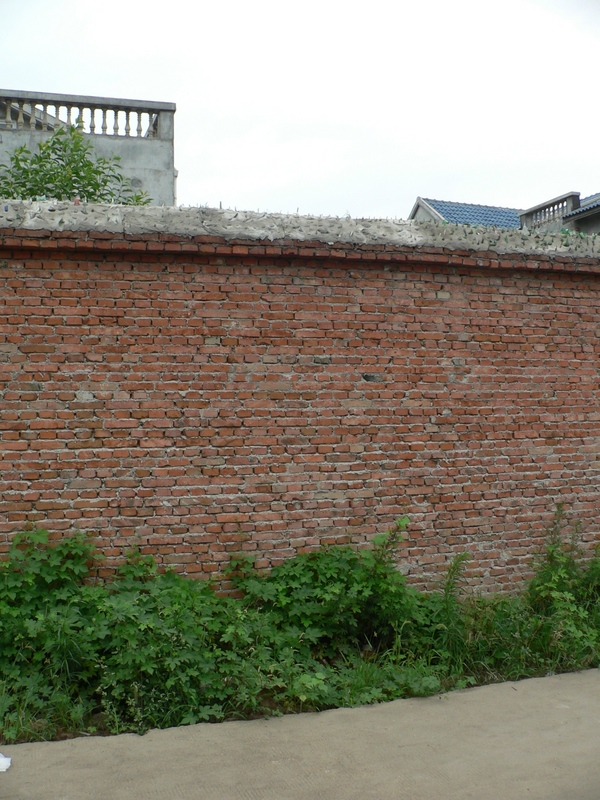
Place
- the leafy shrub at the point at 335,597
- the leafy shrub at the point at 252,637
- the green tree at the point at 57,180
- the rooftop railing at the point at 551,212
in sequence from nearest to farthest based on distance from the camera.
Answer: the leafy shrub at the point at 252,637
the leafy shrub at the point at 335,597
the green tree at the point at 57,180
the rooftop railing at the point at 551,212

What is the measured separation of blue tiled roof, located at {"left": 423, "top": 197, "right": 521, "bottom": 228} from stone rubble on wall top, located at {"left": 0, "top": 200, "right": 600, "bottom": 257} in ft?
43.6

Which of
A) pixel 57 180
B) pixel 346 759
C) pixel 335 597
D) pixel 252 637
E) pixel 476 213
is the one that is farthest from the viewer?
pixel 476 213

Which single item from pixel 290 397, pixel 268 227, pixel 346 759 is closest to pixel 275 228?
pixel 268 227

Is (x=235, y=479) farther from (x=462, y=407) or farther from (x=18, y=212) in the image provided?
(x=18, y=212)

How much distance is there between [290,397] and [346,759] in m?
2.45

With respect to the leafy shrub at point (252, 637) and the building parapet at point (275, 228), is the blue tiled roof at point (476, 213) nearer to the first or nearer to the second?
the building parapet at point (275, 228)

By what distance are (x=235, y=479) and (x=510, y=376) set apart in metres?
2.43

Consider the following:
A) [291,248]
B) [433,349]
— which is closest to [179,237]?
[291,248]

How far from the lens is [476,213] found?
1964cm

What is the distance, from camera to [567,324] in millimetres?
6035

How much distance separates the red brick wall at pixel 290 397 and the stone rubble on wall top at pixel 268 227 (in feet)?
0.28

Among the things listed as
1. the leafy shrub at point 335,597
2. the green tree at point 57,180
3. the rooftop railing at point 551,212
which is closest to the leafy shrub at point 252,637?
the leafy shrub at point 335,597

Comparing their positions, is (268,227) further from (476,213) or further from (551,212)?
(476,213)

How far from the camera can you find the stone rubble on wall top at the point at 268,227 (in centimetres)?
480
